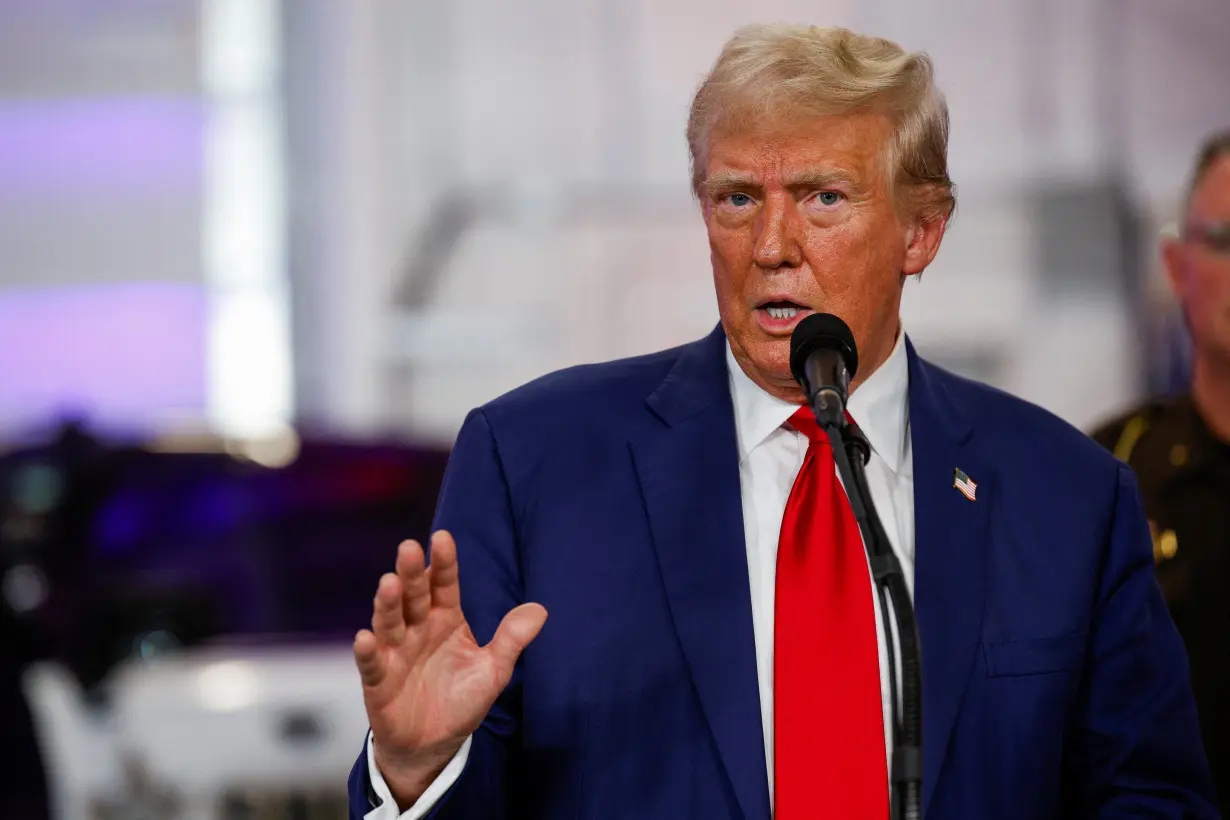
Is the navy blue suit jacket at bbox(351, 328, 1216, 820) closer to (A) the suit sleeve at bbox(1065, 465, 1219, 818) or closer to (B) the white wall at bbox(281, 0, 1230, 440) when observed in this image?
(A) the suit sleeve at bbox(1065, 465, 1219, 818)

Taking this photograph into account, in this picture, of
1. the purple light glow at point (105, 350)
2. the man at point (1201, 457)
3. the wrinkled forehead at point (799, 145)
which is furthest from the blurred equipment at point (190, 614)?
the purple light glow at point (105, 350)

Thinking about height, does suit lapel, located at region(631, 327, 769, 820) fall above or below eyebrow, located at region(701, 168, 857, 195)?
below

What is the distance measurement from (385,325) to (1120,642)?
196 inches

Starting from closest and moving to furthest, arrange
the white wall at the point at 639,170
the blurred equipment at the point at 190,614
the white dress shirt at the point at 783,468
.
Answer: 1. the white dress shirt at the point at 783,468
2. the blurred equipment at the point at 190,614
3. the white wall at the point at 639,170

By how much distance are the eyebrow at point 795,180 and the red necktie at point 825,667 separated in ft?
0.98

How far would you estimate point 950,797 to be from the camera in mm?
1792

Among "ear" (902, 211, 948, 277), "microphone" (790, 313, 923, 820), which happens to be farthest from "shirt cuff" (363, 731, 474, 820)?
"ear" (902, 211, 948, 277)

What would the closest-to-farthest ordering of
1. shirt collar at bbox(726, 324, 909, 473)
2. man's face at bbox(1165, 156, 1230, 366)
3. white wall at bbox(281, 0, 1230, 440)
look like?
1. shirt collar at bbox(726, 324, 909, 473)
2. man's face at bbox(1165, 156, 1230, 366)
3. white wall at bbox(281, 0, 1230, 440)

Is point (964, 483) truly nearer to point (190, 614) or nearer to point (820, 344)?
point (820, 344)

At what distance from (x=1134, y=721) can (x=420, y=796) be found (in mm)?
847

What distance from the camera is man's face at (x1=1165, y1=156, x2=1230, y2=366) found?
2.69 meters

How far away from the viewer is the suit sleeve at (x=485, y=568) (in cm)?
174

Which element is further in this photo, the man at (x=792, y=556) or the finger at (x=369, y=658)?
the man at (x=792, y=556)

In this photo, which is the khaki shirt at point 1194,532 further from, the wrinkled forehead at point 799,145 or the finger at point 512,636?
the finger at point 512,636
